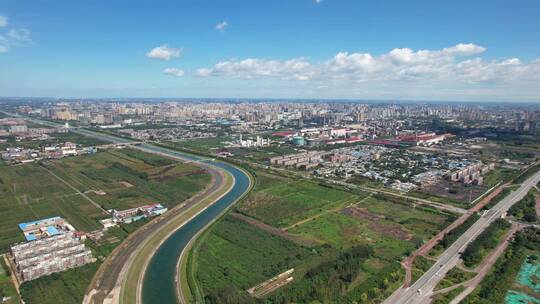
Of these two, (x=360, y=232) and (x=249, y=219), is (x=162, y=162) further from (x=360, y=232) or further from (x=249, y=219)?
(x=360, y=232)

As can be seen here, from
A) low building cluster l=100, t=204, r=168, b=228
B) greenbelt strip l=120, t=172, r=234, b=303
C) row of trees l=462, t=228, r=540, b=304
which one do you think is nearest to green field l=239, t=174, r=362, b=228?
greenbelt strip l=120, t=172, r=234, b=303

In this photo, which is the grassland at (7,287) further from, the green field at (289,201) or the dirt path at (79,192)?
the green field at (289,201)

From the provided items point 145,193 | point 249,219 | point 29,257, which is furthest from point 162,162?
point 29,257

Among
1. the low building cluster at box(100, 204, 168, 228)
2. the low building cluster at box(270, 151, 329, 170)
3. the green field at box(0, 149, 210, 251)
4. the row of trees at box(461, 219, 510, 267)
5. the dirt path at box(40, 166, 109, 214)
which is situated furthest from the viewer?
the low building cluster at box(270, 151, 329, 170)

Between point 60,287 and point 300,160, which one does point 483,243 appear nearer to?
point 60,287

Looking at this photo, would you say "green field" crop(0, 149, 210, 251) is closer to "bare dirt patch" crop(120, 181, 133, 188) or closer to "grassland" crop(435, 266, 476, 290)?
"bare dirt patch" crop(120, 181, 133, 188)
